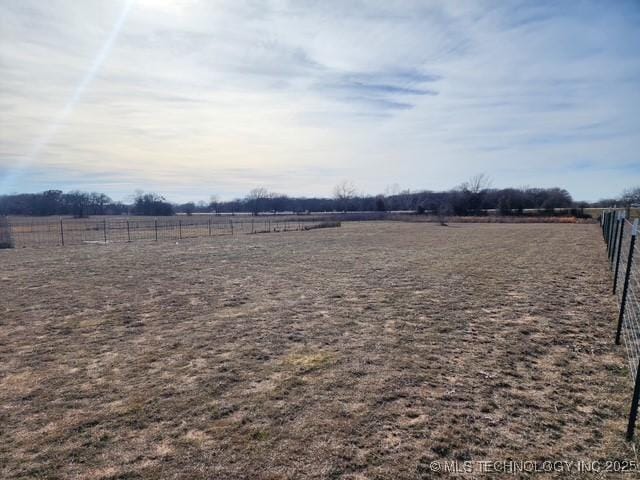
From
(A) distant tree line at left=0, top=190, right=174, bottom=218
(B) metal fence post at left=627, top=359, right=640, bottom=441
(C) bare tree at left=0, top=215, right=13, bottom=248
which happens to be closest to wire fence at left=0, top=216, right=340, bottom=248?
(C) bare tree at left=0, top=215, right=13, bottom=248

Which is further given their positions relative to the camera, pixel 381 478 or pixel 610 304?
pixel 610 304

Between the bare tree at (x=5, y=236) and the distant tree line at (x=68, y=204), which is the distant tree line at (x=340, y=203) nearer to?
the distant tree line at (x=68, y=204)

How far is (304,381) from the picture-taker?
4234mm

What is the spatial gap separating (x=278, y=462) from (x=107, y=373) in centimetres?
282

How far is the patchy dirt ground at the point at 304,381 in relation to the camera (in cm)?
298

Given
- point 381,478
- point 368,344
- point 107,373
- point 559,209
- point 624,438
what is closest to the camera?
point 381,478

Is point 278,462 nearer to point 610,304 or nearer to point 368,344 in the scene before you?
point 368,344

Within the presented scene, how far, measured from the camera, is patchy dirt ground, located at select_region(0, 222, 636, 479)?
9.77 ft

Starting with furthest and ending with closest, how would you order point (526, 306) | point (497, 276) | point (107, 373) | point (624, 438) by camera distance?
point (497, 276) < point (526, 306) < point (107, 373) < point (624, 438)

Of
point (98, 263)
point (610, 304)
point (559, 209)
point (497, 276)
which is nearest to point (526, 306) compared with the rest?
point (610, 304)

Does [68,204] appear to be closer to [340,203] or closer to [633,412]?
[340,203]

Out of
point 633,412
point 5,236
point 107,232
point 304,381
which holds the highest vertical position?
point 5,236

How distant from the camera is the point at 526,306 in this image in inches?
291

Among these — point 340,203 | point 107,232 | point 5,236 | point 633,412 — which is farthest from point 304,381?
point 340,203
